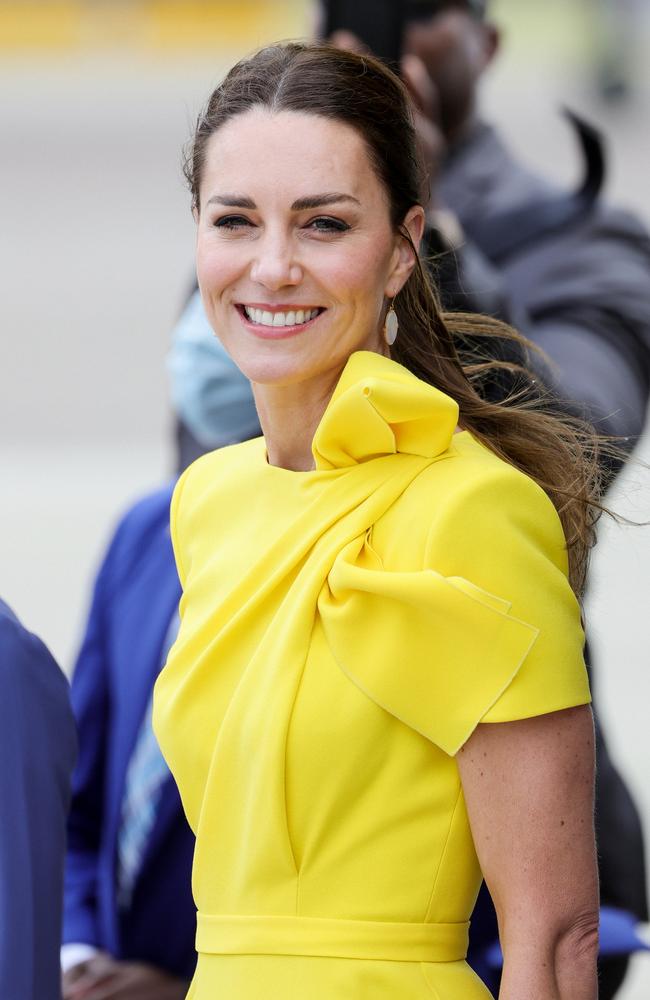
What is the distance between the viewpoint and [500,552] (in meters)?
1.52

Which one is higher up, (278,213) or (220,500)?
(278,213)

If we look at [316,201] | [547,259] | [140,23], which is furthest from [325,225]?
[140,23]

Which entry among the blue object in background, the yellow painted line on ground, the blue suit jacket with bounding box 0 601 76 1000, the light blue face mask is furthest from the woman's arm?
Result: the yellow painted line on ground

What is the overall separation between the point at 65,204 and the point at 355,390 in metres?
12.1

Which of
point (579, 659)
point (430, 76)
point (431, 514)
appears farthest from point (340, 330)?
point (430, 76)

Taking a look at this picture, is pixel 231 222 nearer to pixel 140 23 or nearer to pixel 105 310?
pixel 105 310

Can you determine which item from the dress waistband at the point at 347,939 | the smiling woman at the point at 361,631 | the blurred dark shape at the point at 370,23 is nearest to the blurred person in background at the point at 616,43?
the blurred dark shape at the point at 370,23

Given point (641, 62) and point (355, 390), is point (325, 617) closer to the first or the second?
A: point (355, 390)

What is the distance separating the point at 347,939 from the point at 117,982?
0.87 meters

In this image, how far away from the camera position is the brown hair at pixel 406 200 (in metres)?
1.63

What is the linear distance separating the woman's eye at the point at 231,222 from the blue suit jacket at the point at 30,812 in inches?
18.2

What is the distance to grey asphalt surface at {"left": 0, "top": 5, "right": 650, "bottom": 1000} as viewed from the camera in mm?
5754

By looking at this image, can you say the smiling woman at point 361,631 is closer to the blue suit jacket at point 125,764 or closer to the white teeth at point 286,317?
the white teeth at point 286,317

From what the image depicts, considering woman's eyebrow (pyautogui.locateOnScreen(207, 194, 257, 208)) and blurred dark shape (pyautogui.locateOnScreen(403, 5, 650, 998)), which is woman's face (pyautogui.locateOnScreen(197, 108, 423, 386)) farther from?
blurred dark shape (pyautogui.locateOnScreen(403, 5, 650, 998))
